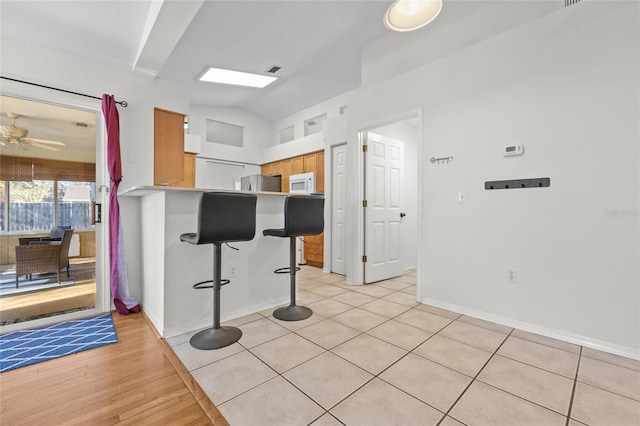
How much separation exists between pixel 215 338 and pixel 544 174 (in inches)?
118

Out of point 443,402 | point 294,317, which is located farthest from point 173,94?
point 443,402

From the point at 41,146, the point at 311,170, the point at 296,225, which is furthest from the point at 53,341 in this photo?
the point at 311,170

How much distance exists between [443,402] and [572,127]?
7.54 feet

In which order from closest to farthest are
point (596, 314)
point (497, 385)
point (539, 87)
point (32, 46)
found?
1. point (497, 385)
2. point (596, 314)
3. point (539, 87)
4. point (32, 46)

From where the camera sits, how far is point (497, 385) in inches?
64.2

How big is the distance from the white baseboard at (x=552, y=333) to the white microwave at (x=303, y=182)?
3.10 metres

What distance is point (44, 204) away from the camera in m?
2.70

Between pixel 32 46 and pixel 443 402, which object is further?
pixel 32 46

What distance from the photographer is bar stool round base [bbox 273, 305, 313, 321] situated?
2.59m

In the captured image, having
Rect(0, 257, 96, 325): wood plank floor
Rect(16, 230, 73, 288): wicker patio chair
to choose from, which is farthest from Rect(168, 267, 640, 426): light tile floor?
Rect(16, 230, 73, 288): wicker patio chair

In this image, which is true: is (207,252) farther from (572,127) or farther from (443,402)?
(572,127)

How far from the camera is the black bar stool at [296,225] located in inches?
100

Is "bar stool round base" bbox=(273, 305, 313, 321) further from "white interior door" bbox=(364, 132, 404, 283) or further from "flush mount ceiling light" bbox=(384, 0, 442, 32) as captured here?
"flush mount ceiling light" bbox=(384, 0, 442, 32)

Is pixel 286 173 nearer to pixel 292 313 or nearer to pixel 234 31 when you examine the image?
pixel 234 31
